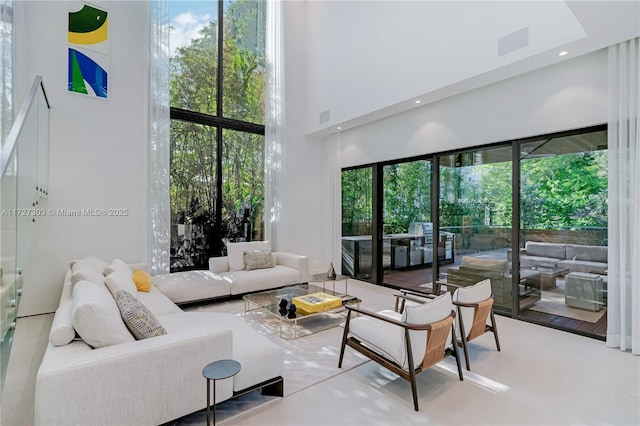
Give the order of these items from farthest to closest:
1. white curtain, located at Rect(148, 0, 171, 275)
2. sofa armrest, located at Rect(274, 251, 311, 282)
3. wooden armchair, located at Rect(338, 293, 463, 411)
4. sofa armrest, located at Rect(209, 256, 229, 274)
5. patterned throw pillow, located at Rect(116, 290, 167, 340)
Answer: sofa armrest, located at Rect(274, 251, 311, 282), sofa armrest, located at Rect(209, 256, 229, 274), white curtain, located at Rect(148, 0, 171, 275), wooden armchair, located at Rect(338, 293, 463, 411), patterned throw pillow, located at Rect(116, 290, 167, 340)

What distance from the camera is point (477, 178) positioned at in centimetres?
462

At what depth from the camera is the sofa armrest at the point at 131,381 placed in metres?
1.59

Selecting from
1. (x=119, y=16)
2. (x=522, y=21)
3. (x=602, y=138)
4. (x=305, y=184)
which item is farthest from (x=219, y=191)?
(x=602, y=138)

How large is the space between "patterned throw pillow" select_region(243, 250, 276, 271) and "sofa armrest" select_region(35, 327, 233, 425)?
10.7ft

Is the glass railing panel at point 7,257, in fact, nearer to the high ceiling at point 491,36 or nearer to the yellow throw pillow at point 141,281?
the yellow throw pillow at point 141,281

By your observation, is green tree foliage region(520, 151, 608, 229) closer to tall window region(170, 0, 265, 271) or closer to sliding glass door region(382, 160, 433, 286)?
sliding glass door region(382, 160, 433, 286)

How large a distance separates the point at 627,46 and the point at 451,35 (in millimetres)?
1853

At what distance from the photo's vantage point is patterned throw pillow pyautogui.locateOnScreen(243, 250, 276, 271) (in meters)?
5.33

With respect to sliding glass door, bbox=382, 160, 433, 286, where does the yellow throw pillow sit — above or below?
below

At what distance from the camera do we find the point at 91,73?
4.64 metres

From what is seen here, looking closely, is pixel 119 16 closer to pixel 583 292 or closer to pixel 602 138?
pixel 602 138

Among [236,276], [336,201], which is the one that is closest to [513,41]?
[336,201]

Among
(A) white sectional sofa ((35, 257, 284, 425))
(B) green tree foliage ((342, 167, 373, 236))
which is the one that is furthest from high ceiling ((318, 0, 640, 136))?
(A) white sectional sofa ((35, 257, 284, 425))

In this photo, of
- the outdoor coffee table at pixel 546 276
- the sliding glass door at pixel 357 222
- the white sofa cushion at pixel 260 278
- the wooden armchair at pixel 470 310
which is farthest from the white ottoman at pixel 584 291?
the white sofa cushion at pixel 260 278
